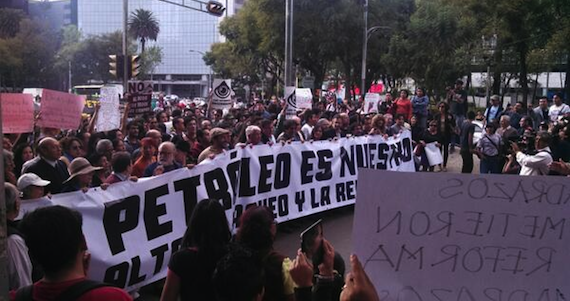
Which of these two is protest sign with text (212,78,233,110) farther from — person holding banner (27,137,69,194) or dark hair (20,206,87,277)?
dark hair (20,206,87,277)

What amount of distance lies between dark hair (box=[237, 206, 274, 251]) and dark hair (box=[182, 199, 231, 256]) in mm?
110

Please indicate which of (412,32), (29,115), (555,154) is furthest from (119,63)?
(412,32)

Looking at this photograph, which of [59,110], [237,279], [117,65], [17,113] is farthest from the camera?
[117,65]

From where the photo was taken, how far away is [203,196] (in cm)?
648

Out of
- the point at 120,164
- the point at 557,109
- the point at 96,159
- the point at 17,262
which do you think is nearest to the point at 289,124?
the point at 96,159

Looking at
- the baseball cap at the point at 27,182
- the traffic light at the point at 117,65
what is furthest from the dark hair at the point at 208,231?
the traffic light at the point at 117,65

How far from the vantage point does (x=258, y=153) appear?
25.7 feet

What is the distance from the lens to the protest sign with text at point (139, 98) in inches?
434

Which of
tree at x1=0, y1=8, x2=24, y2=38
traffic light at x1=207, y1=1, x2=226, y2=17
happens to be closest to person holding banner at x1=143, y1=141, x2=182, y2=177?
traffic light at x1=207, y1=1, x2=226, y2=17

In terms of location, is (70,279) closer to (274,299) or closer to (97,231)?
(274,299)

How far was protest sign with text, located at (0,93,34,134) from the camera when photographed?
8.16m

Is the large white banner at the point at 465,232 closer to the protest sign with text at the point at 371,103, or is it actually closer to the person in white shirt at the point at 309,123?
the person in white shirt at the point at 309,123

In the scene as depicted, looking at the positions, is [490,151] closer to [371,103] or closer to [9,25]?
[371,103]

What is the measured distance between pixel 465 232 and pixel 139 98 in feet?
30.0
